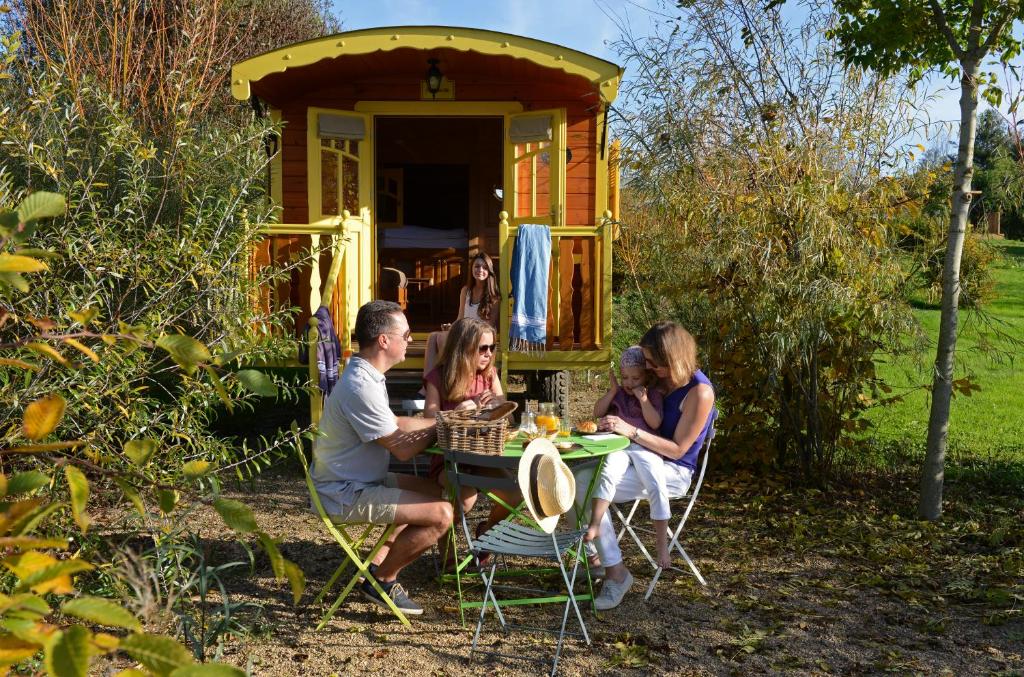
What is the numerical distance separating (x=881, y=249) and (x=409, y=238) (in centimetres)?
521

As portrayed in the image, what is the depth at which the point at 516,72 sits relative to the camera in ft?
26.0

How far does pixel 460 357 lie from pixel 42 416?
10.9 ft

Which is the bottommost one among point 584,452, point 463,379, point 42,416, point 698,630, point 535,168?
point 698,630

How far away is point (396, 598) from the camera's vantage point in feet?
13.1

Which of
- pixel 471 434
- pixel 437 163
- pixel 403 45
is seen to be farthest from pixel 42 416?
pixel 437 163

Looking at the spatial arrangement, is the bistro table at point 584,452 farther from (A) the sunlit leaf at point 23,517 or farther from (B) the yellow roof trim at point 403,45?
(B) the yellow roof trim at point 403,45

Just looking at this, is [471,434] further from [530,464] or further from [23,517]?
[23,517]

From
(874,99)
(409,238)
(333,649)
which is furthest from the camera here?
(409,238)

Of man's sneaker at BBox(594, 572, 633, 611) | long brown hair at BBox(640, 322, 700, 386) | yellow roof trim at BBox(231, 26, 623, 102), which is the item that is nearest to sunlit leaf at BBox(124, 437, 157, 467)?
man's sneaker at BBox(594, 572, 633, 611)

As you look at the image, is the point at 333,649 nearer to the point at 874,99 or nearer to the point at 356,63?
the point at 874,99

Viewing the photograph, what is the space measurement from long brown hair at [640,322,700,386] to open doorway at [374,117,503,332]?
491 centimetres

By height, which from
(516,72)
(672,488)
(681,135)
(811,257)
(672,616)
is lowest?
(672,616)

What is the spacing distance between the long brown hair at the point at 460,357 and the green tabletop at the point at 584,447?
1.32ft

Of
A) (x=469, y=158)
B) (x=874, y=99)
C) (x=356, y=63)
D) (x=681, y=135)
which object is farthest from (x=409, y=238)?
(x=874, y=99)
